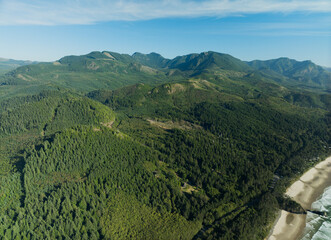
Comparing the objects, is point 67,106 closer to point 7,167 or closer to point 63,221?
point 7,167

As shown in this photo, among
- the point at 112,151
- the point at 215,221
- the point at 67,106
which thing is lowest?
the point at 215,221

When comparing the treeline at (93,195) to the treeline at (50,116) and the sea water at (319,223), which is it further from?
the treeline at (50,116)

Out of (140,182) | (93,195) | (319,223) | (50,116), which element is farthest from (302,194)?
(50,116)

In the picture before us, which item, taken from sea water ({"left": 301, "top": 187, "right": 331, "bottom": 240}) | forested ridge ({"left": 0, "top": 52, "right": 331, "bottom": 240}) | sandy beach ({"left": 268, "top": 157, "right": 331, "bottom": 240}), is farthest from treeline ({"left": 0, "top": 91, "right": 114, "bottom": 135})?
sea water ({"left": 301, "top": 187, "right": 331, "bottom": 240})

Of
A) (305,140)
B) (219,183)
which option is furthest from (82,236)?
(305,140)

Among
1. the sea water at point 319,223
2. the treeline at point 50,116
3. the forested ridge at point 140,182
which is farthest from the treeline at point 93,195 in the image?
the treeline at point 50,116

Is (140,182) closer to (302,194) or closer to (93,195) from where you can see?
(93,195)
